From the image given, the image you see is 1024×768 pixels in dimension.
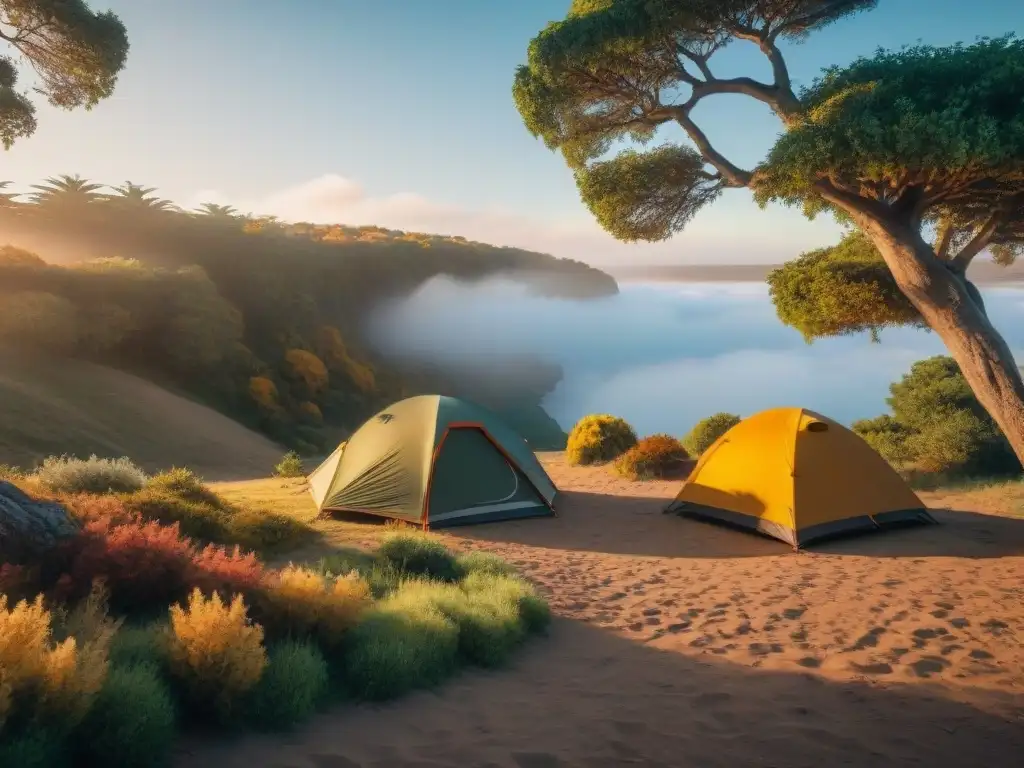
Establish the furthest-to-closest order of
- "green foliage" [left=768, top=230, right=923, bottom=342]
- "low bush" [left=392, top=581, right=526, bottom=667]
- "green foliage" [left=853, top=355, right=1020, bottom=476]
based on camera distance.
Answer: "green foliage" [left=853, top=355, right=1020, bottom=476] → "green foliage" [left=768, top=230, right=923, bottom=342] → "low bush" [left=392, top=581, right=526, bottom=667]

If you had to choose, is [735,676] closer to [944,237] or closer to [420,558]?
[420,558]

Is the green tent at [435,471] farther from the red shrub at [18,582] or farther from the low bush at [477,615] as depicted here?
the red shrub at [18,582]

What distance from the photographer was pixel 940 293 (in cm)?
1058

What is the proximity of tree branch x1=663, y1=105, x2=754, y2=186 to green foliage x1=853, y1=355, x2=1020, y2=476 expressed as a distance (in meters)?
7.70

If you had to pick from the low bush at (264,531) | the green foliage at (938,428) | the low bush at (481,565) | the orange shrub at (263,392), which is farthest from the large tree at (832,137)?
the orange shrub at (263,392)

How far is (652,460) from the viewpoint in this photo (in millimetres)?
16531

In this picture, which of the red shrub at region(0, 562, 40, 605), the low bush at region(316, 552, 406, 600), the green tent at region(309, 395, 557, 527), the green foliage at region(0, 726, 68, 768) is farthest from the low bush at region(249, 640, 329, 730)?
the green tent at region(309, 395, 557, 527)

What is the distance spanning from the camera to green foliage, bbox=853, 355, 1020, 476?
14.6 meters

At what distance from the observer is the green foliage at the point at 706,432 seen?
19.2 m

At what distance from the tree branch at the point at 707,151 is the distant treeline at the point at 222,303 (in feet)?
70.9

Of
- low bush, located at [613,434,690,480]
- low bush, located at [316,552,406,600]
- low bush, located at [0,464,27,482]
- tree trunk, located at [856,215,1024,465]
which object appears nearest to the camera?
low bush, located at [316,552,406,600]

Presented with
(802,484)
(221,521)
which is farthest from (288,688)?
(802,484)

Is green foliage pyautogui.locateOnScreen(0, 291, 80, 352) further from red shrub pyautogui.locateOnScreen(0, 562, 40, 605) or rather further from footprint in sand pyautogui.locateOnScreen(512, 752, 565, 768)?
footprint in sand pyautogui.locateOnScreen(512, 752, 565, 768)

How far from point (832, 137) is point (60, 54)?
14.3 m
